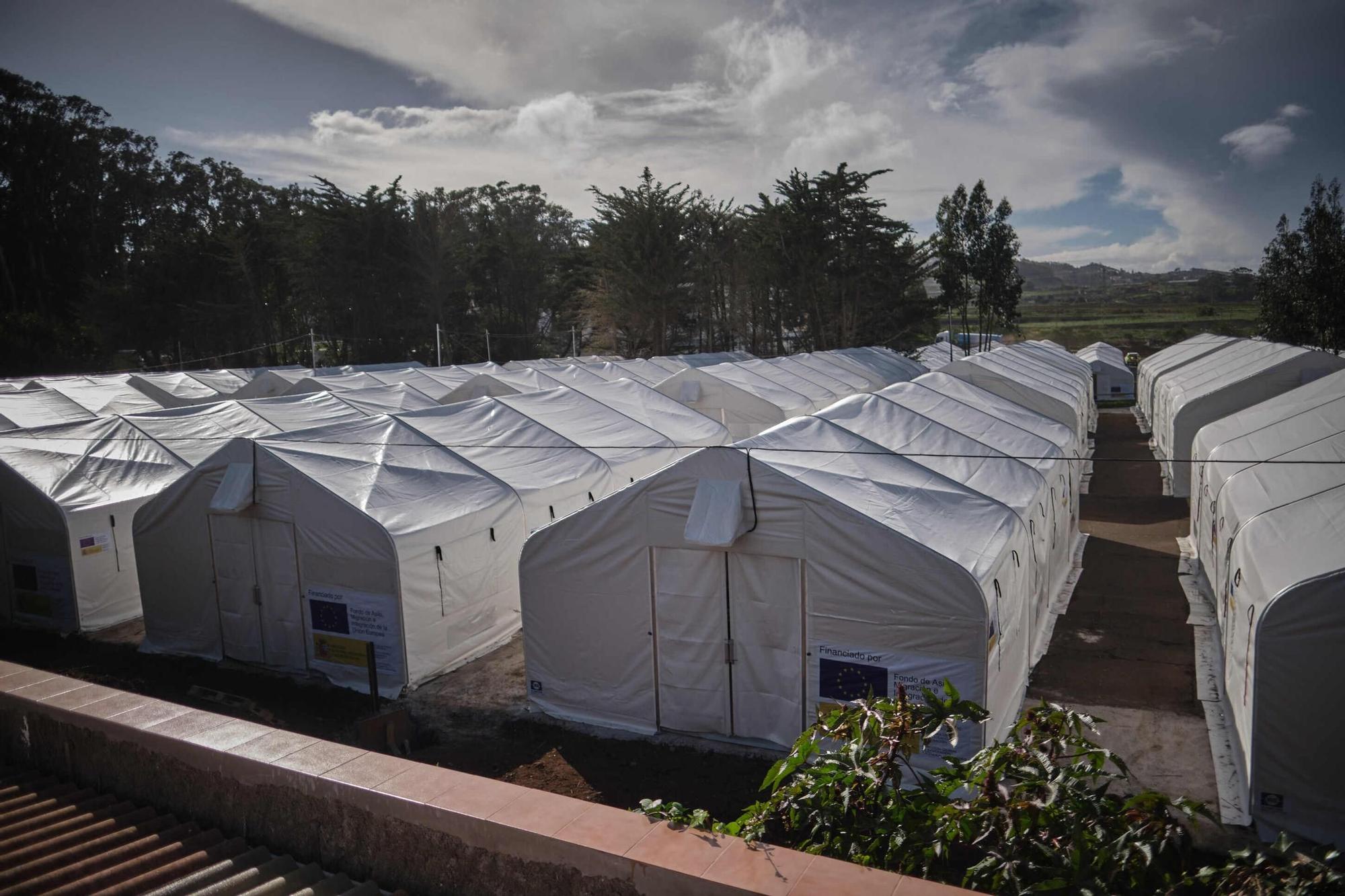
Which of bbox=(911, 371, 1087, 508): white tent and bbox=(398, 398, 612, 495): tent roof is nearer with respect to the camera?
bbox=(398, 398, 612, 495): tent roof

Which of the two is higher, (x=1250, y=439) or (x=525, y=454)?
(x=525, y=454)

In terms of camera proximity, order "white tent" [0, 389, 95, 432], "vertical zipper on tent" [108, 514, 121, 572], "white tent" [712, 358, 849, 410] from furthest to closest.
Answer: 1. "white tent" [712, 358, 849, 410]
2. "white tent" [0, 389, 95, 432]
3. "vertical zipper on tent" [108, 514, 121, 572]

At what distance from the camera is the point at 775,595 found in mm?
8070

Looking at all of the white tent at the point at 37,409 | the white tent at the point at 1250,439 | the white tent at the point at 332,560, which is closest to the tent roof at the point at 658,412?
the white tent at the point at 332,560

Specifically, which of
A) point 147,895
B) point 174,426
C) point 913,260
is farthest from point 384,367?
point 147,895

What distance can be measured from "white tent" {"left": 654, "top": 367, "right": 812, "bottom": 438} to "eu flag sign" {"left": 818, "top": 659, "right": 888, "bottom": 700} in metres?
14.6

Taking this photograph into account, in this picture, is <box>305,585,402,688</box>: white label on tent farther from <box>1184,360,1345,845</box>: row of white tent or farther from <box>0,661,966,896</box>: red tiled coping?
<box>1184,360,1345,845</box>: row of white tent

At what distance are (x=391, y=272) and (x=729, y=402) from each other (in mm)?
28006

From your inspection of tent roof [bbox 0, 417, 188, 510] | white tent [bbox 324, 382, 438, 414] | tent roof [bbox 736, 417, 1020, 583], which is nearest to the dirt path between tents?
tent roof [bbox 736, 417, 1020, 583]

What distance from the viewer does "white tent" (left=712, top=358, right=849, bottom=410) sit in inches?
981

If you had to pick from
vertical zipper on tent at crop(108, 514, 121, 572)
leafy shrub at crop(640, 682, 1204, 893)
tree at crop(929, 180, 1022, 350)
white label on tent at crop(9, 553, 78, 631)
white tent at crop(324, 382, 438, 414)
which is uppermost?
tree at crop(929, 180, 1022, 350)

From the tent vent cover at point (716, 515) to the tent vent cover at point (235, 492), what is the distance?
5.84 meters

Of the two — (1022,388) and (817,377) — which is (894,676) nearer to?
(1022,388)

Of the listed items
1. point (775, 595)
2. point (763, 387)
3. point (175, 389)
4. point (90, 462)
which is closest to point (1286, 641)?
point (775, 595)
